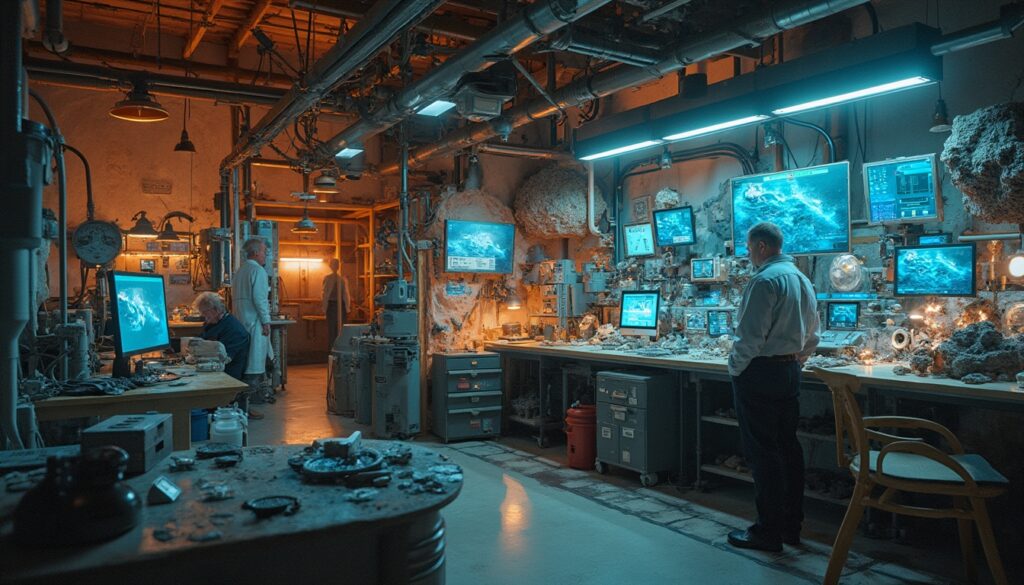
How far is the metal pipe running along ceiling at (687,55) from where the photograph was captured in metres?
3.92

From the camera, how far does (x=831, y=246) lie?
5.10 meters

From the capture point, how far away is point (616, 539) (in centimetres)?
409

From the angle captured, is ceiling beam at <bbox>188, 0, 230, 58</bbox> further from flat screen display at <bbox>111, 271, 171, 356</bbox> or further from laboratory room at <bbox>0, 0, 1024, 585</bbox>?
flat screen display at <bbox>111, 271, 171, 356</bbox>

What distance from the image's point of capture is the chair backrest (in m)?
3.22

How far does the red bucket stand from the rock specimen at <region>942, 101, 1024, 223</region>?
3.10 m

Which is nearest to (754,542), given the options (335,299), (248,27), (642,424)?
(642,424)

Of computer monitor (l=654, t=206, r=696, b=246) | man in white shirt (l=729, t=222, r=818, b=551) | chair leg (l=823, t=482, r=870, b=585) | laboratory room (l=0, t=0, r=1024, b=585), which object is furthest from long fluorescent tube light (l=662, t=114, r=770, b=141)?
chair leg (l=823, t=482, r=870, b=585)

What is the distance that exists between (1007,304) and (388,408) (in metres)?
5.11

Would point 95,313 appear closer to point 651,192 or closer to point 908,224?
point 651,192

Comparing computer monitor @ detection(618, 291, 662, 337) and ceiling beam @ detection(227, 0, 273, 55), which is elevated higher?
ceiling beam @ detection(227, 0, 273, 55)

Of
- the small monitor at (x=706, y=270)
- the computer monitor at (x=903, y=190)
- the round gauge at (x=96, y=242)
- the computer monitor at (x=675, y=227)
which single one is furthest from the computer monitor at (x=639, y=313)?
the round gauge at (x=96, y=242)

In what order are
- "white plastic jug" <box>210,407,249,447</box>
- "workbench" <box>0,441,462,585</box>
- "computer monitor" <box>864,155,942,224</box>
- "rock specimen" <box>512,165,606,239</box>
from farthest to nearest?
"rock specimen" <box>512,165,606,239</box>, "computer monitor" <box>864,155,942,224</box>, "white plastic jug" <box>210,407,249,447</box>, "workbench" <box>0,441,462,585</box>

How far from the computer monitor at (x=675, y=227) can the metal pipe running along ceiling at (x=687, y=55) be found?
139cm

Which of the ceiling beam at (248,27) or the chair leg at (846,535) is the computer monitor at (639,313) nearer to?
the chair leg at (846,535)
